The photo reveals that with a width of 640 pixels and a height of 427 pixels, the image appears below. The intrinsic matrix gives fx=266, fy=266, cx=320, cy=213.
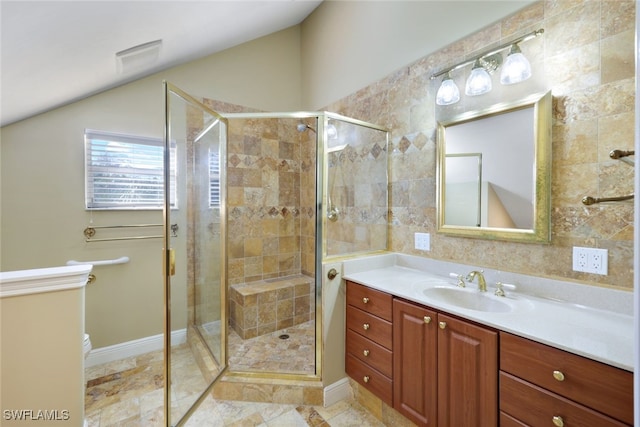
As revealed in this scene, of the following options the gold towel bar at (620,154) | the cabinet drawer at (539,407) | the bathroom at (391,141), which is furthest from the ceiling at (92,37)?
the cabinet drawer at (539,407)

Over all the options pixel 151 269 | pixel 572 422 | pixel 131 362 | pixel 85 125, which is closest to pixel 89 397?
pixel 131 362

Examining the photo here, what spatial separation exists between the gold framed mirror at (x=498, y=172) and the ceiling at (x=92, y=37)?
0.75m

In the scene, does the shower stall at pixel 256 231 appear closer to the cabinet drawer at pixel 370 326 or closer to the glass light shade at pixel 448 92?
the cabinet drawer at pixel 370 326

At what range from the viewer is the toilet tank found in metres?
1.27

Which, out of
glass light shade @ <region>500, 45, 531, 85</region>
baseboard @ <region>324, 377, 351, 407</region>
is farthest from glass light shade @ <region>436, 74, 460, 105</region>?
baseboard @ <region>324, 377, 351, 407</region>

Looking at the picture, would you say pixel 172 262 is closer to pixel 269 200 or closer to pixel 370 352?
pixel 370 352

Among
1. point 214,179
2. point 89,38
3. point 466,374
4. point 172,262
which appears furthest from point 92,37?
point 466,374

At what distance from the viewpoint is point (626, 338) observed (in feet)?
3.11

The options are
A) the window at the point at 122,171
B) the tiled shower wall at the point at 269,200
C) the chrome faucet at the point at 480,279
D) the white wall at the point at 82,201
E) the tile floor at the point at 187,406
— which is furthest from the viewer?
the tiled shower wall at the point at 269,200

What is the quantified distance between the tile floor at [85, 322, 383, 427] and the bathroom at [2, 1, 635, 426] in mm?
550

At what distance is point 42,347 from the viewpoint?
4.39 ft

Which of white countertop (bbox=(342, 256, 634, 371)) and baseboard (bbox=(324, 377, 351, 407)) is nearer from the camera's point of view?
white countertop (bbox=(342, 256, 634, 371))

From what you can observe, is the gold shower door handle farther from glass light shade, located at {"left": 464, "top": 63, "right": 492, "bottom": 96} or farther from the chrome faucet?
glass light shade, located at {"left": 464, "top": 63, "right": 492, "bottom": 96}

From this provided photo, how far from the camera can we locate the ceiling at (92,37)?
105 cm
